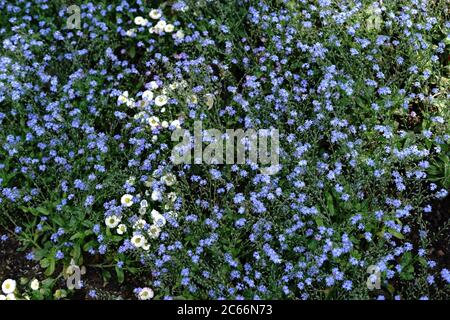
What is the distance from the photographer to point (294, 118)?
215 inches

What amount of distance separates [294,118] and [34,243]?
2.36 m

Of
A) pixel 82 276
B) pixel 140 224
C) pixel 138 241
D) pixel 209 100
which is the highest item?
pixel 209 100

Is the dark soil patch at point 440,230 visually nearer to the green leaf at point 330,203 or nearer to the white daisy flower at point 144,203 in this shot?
the green leaf at point 330,203

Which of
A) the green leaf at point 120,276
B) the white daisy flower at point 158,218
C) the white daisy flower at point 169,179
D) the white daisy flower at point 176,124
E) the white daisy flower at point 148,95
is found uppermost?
the white daisy flower at point 148,95

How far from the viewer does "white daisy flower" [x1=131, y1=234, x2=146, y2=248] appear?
4.96 metres

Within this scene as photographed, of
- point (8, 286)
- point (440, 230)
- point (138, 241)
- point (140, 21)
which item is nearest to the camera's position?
point (440, 230)

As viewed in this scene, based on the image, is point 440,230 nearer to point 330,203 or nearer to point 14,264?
point 330,203

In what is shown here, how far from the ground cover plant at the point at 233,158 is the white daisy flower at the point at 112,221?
0.08 ft

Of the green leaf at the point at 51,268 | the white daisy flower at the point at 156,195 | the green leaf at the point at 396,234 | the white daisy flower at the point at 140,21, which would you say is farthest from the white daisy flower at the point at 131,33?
the green leaf at the point at 396,234

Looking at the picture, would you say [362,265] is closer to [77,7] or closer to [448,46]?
[448,46]

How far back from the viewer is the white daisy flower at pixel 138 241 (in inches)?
195

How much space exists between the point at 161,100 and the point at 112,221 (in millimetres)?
1221

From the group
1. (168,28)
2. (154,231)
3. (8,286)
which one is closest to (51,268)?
(8,286)

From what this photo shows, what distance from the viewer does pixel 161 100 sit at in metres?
5.76
